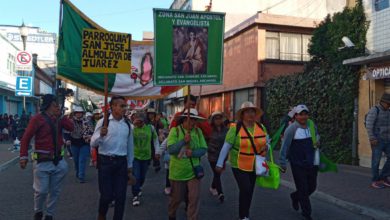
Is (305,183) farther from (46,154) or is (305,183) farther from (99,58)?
(46,154)

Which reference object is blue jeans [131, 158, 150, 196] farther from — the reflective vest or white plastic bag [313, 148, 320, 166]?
white plastic bag [313, 148, 320, 166]

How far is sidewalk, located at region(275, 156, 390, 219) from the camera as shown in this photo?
7172 mm

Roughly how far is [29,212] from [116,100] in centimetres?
287

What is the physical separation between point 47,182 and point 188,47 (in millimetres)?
2745

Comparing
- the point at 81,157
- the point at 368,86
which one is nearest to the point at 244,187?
the point at 81,157

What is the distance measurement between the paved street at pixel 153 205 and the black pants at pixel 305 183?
46 cm

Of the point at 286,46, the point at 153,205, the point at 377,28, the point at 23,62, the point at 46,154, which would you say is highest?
the point at 286,46

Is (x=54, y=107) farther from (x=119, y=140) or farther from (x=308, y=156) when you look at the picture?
(x=308, y=156)

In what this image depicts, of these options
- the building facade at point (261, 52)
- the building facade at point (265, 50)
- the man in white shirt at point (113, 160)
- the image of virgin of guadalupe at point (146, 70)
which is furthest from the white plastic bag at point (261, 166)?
the building facade at point (265, 50)

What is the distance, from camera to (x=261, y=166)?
231 inches

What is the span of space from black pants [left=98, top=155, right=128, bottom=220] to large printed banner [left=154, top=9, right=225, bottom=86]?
141cm

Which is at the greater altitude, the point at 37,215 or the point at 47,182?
the point at 47,182

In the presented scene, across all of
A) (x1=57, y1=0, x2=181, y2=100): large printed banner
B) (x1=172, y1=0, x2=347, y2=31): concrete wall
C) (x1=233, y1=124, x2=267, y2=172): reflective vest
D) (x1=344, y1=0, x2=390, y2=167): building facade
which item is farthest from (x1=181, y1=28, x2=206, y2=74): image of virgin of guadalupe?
(x1=172, y1=0, x2=347, y2=31): concrete wall

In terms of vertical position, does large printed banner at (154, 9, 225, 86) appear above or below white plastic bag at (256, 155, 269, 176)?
above
